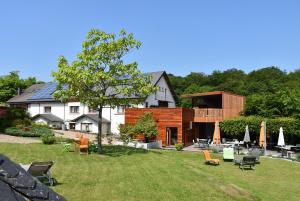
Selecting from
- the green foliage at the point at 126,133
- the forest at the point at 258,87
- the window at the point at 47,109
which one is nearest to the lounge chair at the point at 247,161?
the green foliage at the point at 126,133

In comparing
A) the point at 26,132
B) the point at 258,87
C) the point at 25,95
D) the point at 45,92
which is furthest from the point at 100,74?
the point at 258,87

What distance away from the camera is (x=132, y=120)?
40625 millimetres

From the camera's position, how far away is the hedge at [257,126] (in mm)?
34281

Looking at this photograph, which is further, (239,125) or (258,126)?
(239,125)

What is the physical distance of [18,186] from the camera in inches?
75.0

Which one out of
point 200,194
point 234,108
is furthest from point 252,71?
point 200,194

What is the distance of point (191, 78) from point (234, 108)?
1837 inches

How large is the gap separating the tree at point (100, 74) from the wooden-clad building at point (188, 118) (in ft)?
45.1

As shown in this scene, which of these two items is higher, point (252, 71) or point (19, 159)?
point (252, 71)

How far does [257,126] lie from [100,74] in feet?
64.4

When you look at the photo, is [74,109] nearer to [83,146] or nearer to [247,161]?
[83,146]

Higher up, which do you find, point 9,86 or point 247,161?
point 9,86

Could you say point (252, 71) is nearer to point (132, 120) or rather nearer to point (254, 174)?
point (132, 120)

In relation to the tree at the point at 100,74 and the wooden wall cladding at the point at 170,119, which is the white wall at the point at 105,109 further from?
the tree at the point at 100,74
